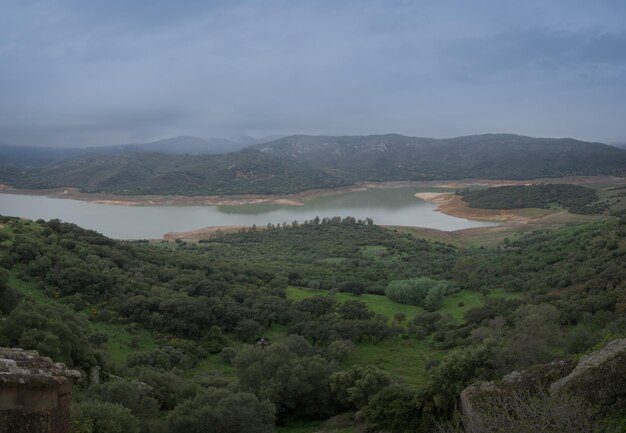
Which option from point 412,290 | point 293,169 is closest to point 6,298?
point 412,290

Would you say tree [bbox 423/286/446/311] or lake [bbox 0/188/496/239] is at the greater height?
lake [bbox 0/188/496/239]

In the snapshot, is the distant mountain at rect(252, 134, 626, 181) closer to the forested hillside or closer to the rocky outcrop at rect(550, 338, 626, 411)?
the forested hillside

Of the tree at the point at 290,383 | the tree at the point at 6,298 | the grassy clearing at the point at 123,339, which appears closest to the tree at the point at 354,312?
the grassy clearing at the point at 123,339

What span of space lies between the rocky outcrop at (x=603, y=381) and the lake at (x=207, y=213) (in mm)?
52047

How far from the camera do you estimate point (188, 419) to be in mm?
9945

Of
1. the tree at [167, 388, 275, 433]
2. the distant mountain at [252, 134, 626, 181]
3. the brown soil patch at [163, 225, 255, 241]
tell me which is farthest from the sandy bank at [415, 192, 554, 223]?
the tree at [167, 388, 275, 433]

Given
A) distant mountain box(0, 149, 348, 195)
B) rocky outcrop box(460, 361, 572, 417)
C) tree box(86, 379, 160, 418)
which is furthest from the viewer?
distant mountain box(0, 149, 348, 195)

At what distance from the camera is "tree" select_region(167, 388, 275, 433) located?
9969mm

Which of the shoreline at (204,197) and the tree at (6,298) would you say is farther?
the shoreline at (204,197)

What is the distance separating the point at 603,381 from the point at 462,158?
159864 millimetres

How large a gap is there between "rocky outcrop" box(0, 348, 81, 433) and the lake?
170ft

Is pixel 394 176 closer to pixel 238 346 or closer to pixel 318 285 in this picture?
pixel 318 285

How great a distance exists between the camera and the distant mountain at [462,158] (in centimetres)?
12100

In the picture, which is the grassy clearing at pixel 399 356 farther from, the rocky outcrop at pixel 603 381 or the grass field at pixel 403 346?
the rocky outcrop at pixel 603 381
